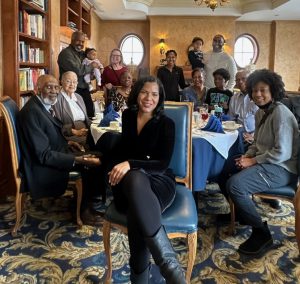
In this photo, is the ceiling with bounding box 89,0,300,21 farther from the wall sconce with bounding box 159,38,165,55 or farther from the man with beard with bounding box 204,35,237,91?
the man with beard with bounding box 204,35,237,91

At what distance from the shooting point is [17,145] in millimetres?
2396

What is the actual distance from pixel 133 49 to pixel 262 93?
8.95 metres

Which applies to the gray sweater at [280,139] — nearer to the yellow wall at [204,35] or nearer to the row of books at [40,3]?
the row of books at [40,3]

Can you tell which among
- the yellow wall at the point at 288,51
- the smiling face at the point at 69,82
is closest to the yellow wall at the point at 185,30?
the yellow wall at the point at 288,51

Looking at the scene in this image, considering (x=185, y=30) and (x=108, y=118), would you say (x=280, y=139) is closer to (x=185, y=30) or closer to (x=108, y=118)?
(x=108, y=118)

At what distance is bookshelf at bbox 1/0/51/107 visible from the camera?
3.22 metres

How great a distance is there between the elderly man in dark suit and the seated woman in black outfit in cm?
44

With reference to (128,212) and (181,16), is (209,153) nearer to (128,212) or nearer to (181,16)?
(128,212)

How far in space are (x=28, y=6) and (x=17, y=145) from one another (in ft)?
7.26

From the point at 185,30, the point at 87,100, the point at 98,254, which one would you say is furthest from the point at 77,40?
the point at 185,30

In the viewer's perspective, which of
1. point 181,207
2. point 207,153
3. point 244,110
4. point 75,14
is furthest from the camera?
point 75,14

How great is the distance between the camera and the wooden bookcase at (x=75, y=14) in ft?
18.7

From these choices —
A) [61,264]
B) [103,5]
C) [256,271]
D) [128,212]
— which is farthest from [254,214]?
[103,5]

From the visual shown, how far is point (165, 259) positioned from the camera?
1571mm
